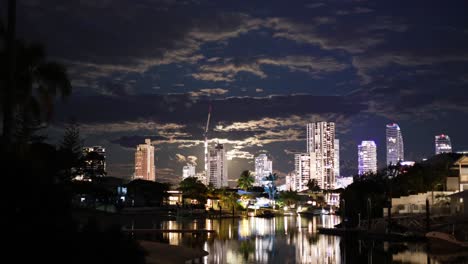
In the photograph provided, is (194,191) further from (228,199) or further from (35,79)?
(35,79)

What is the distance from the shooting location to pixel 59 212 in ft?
55.5

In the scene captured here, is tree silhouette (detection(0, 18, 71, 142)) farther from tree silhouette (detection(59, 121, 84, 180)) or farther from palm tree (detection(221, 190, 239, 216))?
palm tree (detection(221, 190, 239, 216))

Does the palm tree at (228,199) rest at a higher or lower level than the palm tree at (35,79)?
lower

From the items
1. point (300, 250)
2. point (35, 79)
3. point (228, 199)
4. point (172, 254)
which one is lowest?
point (300, 250)

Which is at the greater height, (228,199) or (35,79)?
(35,79)

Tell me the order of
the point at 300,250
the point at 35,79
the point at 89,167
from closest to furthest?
the point at 35,79 < the point at 300,250 < the point at 89,167

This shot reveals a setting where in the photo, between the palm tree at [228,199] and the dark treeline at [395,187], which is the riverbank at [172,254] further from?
the palm tree at [228,199]

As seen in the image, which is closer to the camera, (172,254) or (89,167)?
(172,254)

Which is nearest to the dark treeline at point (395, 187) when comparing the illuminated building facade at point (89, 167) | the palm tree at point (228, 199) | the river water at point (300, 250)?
the river water at point (300, 250)

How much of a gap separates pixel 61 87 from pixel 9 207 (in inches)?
304

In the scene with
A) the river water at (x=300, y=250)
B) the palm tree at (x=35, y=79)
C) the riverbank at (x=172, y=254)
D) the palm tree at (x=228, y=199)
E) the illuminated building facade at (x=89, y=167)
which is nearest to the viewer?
the palm tree at (x=35, y=79)

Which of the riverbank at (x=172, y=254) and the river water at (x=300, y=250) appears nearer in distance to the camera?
the riverbank at (x=172, y=254)

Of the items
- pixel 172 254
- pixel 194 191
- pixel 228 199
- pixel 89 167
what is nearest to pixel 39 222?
pixel 172 254

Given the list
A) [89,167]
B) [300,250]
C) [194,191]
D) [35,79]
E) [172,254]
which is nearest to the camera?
[35,79]
